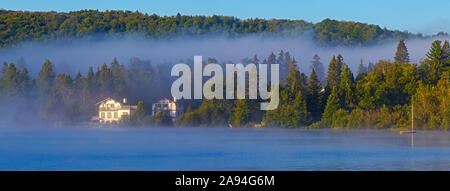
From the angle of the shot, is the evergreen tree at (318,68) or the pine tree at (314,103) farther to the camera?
the evergreen tree at (318,68)

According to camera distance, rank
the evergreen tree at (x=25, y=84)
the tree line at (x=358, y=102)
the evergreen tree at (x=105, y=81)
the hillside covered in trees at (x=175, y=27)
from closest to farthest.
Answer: the tree line at (x=358, y=102), the evergreen tree at (x=25, y=84), the evergreen tree at (x=105, y=81), the hillside covered in trees at (x=175, y=27)

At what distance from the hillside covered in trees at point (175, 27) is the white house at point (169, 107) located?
185 ft

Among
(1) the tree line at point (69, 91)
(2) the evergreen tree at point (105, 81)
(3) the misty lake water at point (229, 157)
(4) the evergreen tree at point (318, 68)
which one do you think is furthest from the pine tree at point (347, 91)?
(4) the evergreen tree at point (318, 68)

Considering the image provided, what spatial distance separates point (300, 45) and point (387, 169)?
148499 mm

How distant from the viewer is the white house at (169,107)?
11988cm

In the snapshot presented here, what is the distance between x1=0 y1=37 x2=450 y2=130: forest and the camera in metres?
90.4

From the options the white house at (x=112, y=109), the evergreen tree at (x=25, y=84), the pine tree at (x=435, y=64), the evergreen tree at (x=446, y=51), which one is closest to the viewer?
the pine tree at (x=435, y=64)

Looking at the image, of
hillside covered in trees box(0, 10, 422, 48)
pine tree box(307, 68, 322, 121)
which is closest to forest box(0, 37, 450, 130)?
pine tree box(307, 68, 322, 121)

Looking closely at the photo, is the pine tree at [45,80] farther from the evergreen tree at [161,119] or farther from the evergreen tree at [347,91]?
the evergreen tree at [347,91]

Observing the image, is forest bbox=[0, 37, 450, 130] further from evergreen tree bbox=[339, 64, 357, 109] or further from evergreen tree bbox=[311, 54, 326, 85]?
evergreen tree bbox=[311, 54, 326, 85]

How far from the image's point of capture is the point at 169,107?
121375 mm
